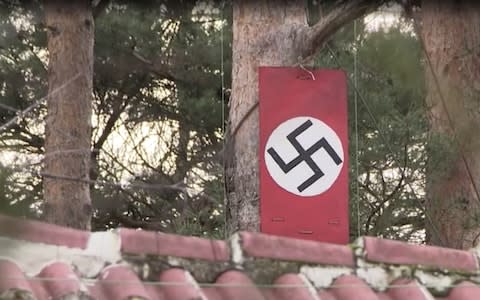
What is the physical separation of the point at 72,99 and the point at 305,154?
2820 millimetres

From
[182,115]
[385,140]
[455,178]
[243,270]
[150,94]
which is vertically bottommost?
[243,270]

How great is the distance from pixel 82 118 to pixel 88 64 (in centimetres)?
37

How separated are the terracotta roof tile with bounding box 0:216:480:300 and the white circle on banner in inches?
40.4

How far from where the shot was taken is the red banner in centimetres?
337

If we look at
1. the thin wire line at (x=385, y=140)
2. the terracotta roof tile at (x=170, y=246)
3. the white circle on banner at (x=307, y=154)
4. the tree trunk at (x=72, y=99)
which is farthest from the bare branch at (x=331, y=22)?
the terracotta roof tile at (x=170, y=246)

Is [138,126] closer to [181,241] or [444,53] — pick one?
[444,53]

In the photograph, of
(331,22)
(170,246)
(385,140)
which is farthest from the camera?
(385,140)

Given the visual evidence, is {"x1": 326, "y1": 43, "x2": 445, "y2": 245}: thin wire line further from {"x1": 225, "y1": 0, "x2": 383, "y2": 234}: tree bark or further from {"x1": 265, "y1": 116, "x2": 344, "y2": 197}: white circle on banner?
{"x1": 265, "y1": 116, "x2": 344, "y2": 197}: white circle on banner

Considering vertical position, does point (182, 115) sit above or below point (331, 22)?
below

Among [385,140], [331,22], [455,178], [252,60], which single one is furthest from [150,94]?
[455,178]

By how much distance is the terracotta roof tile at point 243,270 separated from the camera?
1923mm

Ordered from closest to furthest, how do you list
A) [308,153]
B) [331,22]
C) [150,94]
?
[308,153]
[331,22]
[150,94]

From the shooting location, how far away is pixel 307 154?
11.1 feet

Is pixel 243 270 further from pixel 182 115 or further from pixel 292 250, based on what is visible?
pixel 182 115
